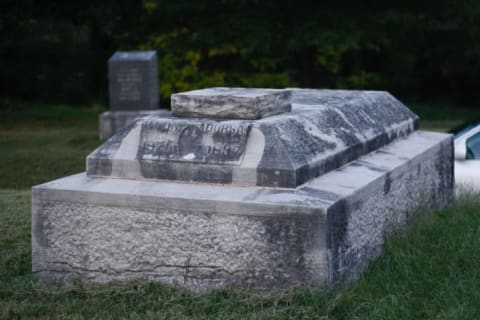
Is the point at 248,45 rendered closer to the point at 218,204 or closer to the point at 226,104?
the point at 226,104

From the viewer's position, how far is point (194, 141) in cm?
491

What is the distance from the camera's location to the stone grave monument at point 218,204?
4484 millimetres

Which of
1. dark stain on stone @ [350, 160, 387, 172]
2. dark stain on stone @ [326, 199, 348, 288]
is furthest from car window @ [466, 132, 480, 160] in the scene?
dark stain on stone @ [326, 199, 348, 288]

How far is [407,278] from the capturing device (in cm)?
467

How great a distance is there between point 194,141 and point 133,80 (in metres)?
12.2

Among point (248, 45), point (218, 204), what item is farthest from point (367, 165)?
point (248, 45)

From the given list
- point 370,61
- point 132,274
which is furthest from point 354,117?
point 370,61

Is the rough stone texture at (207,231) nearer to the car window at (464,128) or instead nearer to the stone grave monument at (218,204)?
the stone grave monument at (218,204)

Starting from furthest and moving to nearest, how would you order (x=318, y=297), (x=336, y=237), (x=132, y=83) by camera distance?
(x=132, y=83) < (x=336, y=237) < (x=318, y=297)

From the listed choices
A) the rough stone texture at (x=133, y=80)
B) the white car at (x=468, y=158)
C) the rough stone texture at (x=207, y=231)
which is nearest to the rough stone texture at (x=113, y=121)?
the rough stone texture at (x=133, y=80)

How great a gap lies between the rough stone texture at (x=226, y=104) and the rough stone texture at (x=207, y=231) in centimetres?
48

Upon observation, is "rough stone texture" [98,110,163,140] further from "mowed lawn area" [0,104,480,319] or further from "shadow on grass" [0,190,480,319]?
"shadow on grass" [0,190,480,319]

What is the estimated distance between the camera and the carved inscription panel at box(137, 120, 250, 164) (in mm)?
4809

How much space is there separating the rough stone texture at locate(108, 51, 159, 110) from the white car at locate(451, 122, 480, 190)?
960 cm
